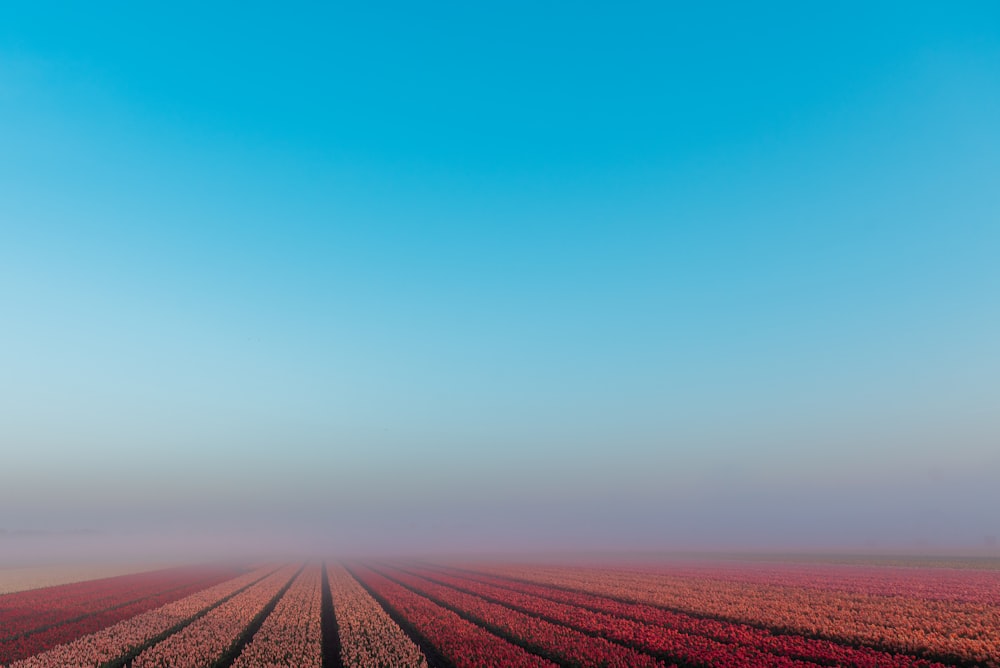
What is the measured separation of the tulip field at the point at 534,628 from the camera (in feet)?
56.4

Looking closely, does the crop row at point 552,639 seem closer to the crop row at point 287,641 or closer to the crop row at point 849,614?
the crop row at point 287,641

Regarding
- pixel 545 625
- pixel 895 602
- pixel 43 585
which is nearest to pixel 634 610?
pixel 545 625

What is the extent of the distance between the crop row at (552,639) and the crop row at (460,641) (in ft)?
3.21

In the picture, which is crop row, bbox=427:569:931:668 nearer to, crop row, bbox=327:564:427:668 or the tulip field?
the tulip field

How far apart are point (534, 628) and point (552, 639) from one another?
2702 millimetres

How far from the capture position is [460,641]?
67.3ft

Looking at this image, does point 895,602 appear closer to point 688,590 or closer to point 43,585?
point 688,590

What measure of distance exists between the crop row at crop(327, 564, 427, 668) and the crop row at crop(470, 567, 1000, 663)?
1653cm

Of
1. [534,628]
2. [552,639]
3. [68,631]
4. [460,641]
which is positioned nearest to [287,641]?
[460,641]

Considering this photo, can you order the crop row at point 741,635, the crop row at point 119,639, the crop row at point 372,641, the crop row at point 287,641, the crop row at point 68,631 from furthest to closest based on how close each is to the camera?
the crop row at point 68,631
the crop row at point 119,639
the crop row at point 287,641
the crop row at point 372,641
the crop row at point 741,635

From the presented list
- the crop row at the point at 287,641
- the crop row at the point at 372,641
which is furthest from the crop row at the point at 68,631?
the crop row at the point at 372,641

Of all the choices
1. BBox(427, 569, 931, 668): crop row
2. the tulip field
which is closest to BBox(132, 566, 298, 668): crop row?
the tulip field

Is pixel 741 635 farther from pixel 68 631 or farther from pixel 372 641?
pixel 68 631

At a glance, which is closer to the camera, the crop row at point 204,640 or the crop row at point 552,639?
the crop row at point 552,639
